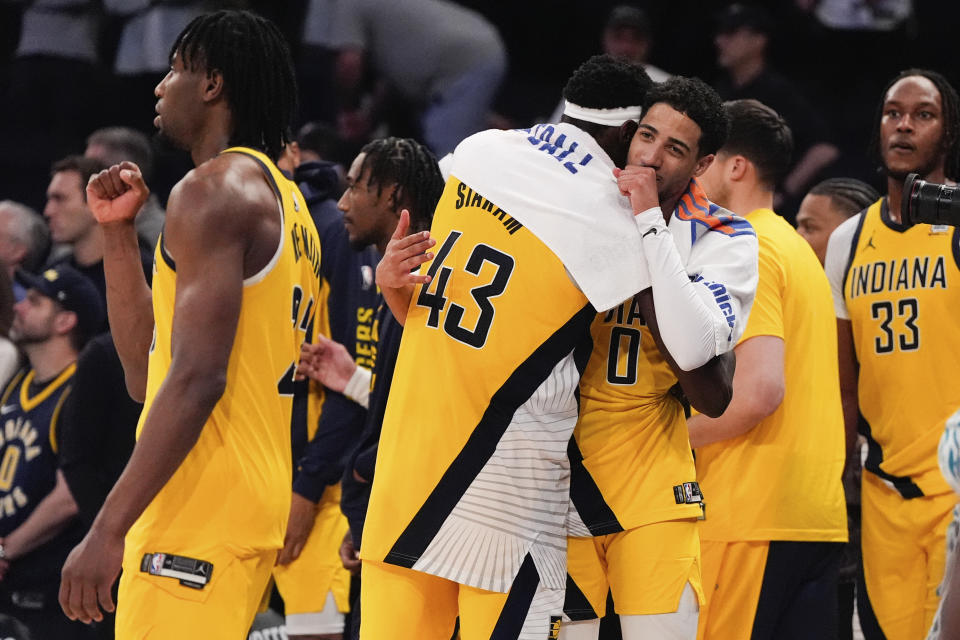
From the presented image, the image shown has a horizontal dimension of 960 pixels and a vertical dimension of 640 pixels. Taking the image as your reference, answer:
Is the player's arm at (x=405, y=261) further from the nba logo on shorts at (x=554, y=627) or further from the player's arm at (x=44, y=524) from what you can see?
the player's arm at (x=44, y=524)

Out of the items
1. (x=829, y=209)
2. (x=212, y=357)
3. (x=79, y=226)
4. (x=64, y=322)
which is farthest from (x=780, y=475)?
(x=79, y=226)

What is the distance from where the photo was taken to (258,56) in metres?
3.25

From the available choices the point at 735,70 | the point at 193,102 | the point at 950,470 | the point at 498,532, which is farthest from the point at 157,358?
the point at 735,70

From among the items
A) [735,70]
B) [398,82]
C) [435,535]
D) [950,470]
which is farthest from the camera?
[398,82]

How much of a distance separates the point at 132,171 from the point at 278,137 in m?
0.37

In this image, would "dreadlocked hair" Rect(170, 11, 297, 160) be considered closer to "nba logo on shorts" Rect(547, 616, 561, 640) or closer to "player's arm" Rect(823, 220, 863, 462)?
"nba logo on shorts" Rect(547, 616, 561, 640)

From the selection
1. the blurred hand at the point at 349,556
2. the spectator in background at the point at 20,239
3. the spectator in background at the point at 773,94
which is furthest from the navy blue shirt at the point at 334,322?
the spectator in background at the point at 773,94

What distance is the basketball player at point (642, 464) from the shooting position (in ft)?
10.3

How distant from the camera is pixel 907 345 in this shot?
4406 mm

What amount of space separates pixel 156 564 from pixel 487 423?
31.3 inches

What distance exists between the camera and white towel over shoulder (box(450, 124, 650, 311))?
9.52 feet

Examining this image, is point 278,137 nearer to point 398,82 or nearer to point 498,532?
point 498,532

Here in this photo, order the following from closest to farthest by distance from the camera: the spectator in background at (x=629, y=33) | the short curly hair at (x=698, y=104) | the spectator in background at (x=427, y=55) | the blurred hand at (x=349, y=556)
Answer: the short curly hair at (x=698, y=104) < the blurred hand at (x=349, y=556) < the spectator in background at (x=629, y=33) < the spectator in background at (x=427, y=55)

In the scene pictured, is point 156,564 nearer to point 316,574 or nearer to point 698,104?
point 698,104
